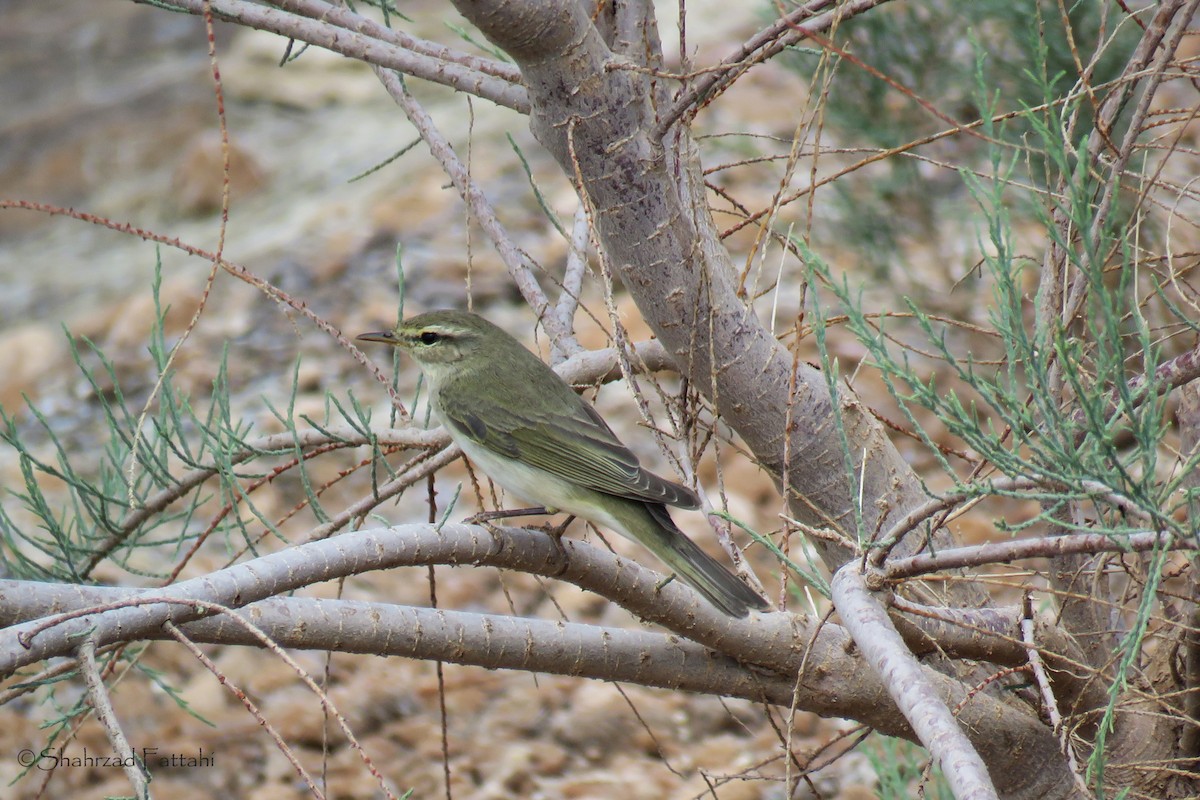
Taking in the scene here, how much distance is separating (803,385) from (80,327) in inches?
276

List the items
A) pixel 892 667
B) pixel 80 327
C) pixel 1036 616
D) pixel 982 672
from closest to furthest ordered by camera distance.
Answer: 1. pixel 892 667
2. pixel 1036 616
3. pixel 982 672
4. pixel 80 327

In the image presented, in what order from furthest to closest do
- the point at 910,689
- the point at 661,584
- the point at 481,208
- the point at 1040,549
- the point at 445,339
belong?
the point at 445,339 → the point at 481,208 → the point at 661,584 → the point at 1040,549 → the point at 910,689

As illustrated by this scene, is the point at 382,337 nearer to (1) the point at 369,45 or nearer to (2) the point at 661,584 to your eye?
(1) the point at 369,45

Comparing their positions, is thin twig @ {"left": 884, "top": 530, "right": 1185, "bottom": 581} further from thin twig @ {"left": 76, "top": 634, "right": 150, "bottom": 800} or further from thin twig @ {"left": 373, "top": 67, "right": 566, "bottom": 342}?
thin twig @ {"left": 373, "top": 67, "right": 566, "bottom": 342}

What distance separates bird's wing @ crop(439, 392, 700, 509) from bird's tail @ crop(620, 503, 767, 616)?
0.29 ft

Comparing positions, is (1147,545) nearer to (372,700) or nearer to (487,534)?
(487,534)

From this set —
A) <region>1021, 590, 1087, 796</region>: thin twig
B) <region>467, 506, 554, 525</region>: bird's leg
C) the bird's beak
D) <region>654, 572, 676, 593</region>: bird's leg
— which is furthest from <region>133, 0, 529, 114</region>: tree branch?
<region>1021, 590, 1087, 796</region>: thin twig

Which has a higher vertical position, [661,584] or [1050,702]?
[661,584]

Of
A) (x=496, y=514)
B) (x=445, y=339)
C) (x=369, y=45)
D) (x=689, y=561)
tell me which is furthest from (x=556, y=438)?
(x=369, y=45)

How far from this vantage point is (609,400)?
805 centimetres

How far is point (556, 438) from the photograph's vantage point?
434 centimetres

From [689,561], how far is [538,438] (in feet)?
3.71

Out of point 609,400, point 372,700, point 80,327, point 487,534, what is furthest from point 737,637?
point 80,327

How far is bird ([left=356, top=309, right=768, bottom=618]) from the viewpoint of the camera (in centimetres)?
372
